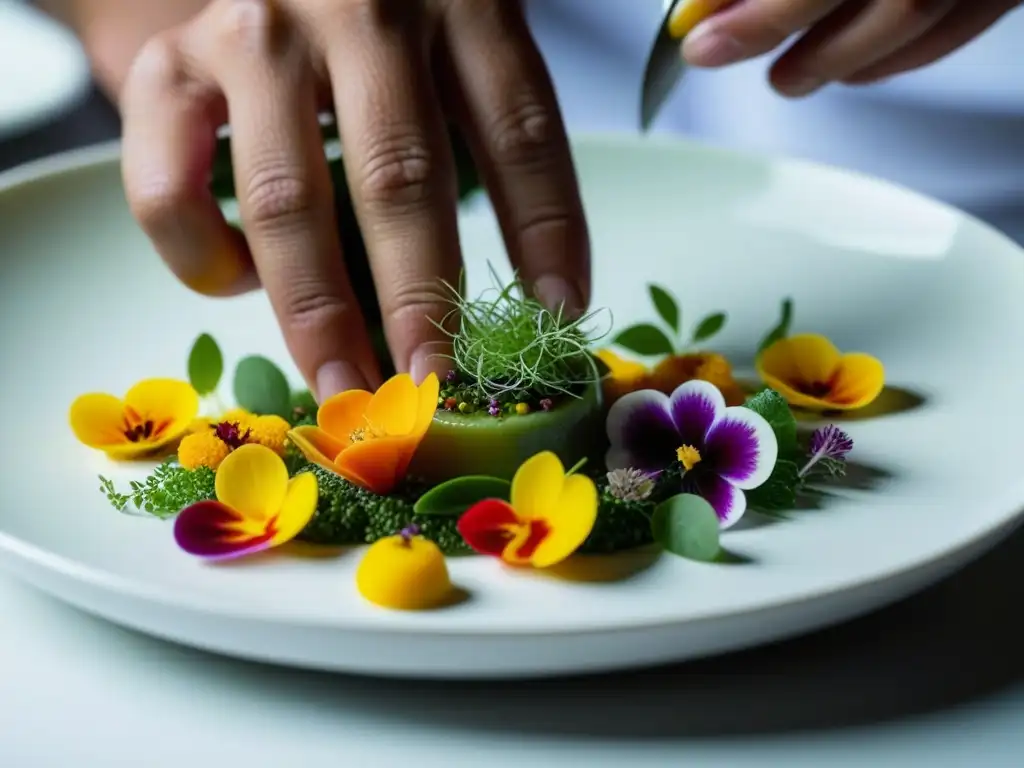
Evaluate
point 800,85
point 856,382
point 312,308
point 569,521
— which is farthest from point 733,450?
point 800,85

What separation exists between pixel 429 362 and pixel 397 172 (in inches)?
6.5

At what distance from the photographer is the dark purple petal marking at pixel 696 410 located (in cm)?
92

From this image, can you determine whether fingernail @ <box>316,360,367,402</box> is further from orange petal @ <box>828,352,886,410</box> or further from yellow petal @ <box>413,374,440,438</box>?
orange petal @ <box>828,352,886,410</box>

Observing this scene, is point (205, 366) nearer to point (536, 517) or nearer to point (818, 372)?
point (536, 517)

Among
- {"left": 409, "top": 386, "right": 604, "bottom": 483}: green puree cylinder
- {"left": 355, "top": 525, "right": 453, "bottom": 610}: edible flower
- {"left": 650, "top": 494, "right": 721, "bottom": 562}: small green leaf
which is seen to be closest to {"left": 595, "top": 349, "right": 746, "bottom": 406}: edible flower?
{"left": 409, "top": 386, "right": 604, "bottom": 483}: green puree cylinder

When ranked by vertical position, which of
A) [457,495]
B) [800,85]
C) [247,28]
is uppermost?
[247,28]

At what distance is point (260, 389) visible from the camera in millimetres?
1083

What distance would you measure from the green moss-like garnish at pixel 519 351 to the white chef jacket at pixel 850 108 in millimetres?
804

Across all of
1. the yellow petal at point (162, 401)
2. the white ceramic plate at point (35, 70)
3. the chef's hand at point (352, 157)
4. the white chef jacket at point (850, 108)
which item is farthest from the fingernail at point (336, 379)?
the white ceramic plate at point (35, 70)

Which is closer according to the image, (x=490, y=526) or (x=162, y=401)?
(x=490, y=526)

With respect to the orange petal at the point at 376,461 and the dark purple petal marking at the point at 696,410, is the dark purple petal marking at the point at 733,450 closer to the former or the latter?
the dark purple petal marking at the point at 696,410

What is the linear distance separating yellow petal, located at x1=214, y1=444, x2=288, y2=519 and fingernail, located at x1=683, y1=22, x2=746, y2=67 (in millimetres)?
539

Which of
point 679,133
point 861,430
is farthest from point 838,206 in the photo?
point 679,133

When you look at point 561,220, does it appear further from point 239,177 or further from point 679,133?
point 679,133
